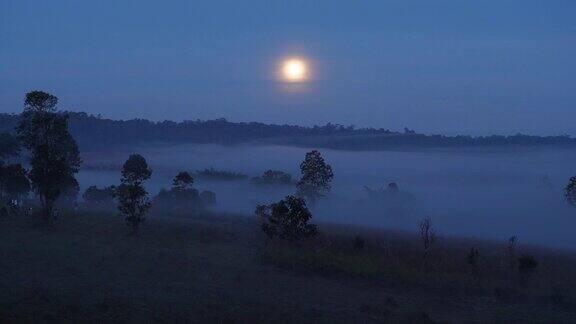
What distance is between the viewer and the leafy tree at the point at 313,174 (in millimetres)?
68188

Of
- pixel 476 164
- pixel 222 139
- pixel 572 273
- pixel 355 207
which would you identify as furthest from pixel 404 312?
pixel 222 139

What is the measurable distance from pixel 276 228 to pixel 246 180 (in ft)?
279

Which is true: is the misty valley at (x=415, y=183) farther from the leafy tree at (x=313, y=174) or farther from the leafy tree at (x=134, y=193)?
the leafy tree at (x=134, y=193)

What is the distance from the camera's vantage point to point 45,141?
135ft

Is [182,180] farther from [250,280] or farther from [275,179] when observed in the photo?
[275,179]

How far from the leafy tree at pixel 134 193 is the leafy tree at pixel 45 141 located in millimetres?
3942

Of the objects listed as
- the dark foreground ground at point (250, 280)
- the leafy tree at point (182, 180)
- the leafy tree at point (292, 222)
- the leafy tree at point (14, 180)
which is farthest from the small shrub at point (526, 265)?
the leafy tree at point (14, 180)

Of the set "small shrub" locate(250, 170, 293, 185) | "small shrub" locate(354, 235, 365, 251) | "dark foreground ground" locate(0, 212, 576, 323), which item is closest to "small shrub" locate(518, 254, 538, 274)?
"dark foreground ground" locate(0, 212, 576, 323)

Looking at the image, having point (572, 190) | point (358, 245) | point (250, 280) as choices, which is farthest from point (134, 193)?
point (572, 190)

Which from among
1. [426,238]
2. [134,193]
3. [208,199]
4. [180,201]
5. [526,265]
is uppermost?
[134,193]

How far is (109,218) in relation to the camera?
146 ft

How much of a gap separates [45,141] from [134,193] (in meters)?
6.72

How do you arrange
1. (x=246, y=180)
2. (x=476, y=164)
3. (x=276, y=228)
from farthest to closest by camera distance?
(x=476, y=164) → (x=246, y=180) → (x=276, y=228)

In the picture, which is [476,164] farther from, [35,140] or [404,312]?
[404,312]
